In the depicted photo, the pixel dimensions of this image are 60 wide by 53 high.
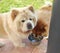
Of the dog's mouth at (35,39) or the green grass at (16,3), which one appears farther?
the dog's mouth at (35,39)

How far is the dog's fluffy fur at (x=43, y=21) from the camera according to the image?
52.4 inches

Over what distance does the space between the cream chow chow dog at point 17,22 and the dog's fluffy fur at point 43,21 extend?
5 cm

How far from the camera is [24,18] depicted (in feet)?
4.16

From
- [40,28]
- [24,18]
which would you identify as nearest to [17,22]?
[24,18]

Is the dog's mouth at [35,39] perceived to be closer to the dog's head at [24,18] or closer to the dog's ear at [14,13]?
the dog's head at [24,18]

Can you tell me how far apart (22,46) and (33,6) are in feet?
1.12

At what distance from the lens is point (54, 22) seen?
90cm

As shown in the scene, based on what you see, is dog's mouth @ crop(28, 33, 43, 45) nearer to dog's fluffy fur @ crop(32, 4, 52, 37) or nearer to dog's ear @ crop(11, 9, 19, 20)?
dog's fluffy fur @ crop(32, 4, 52, 37)

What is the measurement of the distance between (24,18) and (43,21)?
0.17m

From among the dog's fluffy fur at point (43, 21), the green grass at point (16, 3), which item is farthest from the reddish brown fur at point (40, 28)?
the green grass at point (16, 3)

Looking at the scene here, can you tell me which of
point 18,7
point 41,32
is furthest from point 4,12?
point 41,32

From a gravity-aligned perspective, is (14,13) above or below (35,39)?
above

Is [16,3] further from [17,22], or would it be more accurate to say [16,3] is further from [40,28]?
[40,28]

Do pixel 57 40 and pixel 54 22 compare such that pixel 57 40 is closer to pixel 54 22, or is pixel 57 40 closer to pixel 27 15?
pixel 54 22
